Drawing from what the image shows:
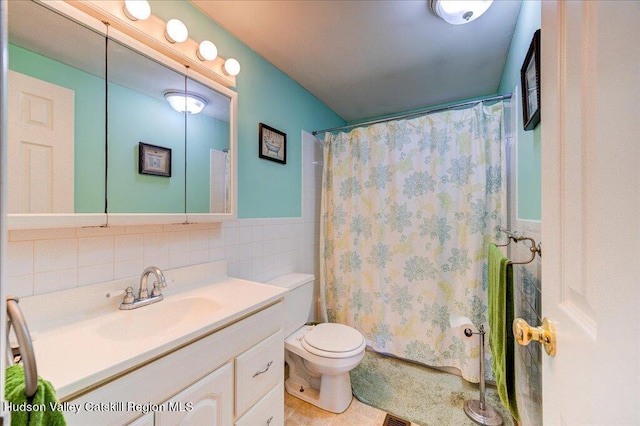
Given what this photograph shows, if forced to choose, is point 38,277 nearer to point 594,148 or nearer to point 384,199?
point 594,148

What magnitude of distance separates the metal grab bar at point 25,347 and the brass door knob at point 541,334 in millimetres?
890

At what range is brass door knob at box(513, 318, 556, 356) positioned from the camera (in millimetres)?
496

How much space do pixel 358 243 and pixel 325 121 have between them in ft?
4.12

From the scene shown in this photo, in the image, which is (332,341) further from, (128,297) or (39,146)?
(39,146)

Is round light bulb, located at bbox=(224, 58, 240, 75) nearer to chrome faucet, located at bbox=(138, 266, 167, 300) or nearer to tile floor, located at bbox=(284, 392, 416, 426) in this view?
chrome faucet, located at bbox=(138, 266, 167, 300)

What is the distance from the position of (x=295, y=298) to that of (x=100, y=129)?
1.36 meters

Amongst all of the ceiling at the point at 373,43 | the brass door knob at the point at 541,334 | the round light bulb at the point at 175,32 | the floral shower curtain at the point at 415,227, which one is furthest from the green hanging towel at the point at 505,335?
the round light bulb at the point at 175,32

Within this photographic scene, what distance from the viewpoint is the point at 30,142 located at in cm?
79

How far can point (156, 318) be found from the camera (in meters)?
1.02

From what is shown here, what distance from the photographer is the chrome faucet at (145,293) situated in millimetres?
1000

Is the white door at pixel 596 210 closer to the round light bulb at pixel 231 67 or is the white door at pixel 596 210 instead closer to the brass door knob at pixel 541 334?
the brass door knob at pixel 541 334

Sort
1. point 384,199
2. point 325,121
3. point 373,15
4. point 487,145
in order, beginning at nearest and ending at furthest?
point 373,15, point 487,145, point 384,199, point 325,121

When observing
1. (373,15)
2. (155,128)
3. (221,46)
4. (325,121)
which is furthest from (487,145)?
(155,128)

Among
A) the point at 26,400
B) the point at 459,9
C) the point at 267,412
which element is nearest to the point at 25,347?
the point at 26,400
